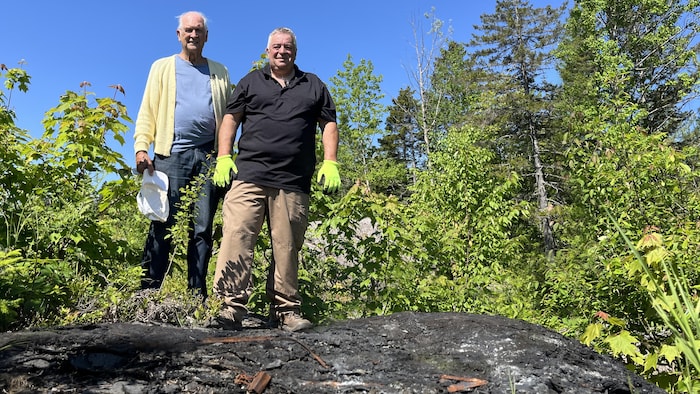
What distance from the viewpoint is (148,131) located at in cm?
333

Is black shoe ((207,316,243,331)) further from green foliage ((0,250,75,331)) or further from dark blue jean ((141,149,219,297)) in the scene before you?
green foliage ((0,250,75,331))

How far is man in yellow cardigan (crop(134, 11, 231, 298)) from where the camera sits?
3232mm

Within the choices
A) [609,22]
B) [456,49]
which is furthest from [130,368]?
[456,49]

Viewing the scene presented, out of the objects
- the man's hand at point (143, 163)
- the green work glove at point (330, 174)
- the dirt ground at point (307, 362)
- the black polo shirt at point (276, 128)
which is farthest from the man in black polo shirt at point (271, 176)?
the dirt ground at point (307, 362)

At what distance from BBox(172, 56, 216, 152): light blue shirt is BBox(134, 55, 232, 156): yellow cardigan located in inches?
1.2

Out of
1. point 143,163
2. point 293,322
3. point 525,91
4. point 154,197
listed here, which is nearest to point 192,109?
point 143,163

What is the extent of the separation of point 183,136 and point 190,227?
2.04 feet

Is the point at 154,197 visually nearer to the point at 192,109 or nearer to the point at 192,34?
the point at 192,109

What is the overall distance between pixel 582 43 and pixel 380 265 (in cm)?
2307

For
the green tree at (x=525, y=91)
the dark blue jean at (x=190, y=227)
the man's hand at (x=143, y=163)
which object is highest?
the green tree at (x=525, y=91)

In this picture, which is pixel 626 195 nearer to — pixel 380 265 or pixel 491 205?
pixel 491 205

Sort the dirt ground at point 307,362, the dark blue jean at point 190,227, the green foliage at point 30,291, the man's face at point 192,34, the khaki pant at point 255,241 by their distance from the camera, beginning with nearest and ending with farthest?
the dirt ground at point 307,362
the green foliage at point 30,291
the khaki pant at point 255,241
the dark blue jean at point 190,227
the man's face at point 192,34

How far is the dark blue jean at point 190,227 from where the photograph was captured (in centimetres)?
321

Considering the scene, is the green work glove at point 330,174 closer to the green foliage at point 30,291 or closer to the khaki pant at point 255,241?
the khaki pant at point 255,241
